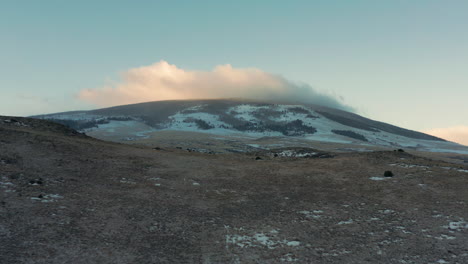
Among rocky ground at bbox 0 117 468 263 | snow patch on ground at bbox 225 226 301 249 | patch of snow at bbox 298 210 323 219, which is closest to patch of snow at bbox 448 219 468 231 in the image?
rocky ground at bbox 0 117 468 263

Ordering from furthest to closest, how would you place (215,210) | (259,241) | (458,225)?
(215,210), (458,225), (259,241)

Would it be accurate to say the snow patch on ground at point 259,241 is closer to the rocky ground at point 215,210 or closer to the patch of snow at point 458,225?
the rocky ground at point 215,210

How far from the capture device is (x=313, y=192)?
32.6 meters

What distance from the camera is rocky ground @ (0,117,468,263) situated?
61.1 ft

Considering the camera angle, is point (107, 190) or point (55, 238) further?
point (107, 190)

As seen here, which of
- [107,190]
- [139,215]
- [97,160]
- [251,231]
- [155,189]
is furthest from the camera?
[97,160]

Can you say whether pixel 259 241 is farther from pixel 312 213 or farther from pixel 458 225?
pixel 458 225

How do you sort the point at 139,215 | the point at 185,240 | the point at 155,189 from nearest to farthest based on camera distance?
the point at 185,240 < the point at 139,215 < the point at 155,189

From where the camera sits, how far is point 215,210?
26.4m

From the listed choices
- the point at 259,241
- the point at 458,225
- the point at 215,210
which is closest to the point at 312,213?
the point at 259,241

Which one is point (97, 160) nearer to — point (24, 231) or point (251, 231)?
point (24, 231)

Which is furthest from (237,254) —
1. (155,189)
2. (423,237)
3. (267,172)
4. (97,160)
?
(97,160)

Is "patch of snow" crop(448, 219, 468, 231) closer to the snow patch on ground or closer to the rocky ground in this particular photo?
the rocky ground

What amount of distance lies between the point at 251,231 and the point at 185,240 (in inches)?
181
